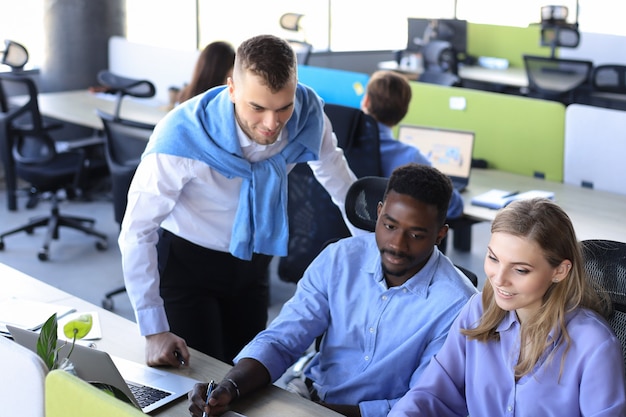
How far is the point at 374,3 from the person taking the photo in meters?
8.95

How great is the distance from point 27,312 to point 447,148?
7.08ft

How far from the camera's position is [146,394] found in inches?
71.6

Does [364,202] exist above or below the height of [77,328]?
above

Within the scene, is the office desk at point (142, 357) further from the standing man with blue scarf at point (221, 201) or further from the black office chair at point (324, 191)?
the black office chair at point (324, 191)

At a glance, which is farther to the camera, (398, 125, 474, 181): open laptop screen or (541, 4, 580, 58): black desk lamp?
(541, 4, 580, 58): black desk lamp

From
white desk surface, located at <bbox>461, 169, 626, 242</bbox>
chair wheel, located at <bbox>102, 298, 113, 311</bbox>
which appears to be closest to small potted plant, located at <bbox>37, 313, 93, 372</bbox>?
white desk surface, located at <bbox>461, 169, 626, 242</bbox>

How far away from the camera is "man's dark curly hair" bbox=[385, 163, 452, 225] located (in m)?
1.96

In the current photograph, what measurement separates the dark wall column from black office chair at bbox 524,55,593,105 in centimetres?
321

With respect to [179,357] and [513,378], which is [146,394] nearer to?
[179,357]

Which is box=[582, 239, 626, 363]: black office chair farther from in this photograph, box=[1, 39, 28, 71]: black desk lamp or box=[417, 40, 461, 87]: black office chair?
box=[417, 40, 461, 87]: black office chair

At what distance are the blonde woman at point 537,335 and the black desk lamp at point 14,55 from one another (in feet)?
14.8

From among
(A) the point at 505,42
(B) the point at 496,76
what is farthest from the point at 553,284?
(A) the point at 505,42

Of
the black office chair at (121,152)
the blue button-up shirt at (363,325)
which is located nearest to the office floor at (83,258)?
the black office chair at (121,152)

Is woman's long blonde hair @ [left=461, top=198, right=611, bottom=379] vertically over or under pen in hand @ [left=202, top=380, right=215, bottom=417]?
over
